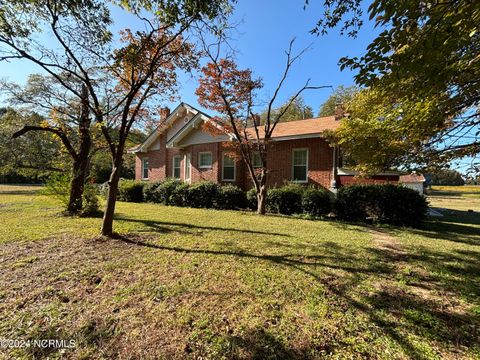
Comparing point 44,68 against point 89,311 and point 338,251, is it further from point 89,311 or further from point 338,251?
point 338,251

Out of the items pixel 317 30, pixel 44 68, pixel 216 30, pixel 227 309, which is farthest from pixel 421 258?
pixel 44 68

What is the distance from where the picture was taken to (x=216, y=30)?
5.66 m

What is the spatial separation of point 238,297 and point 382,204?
25.4 feet

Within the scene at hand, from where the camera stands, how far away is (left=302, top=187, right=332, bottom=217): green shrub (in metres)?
9.86

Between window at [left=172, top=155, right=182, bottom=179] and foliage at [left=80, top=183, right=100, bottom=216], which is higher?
window at [left=172, top=155, right=182, bottom=179]

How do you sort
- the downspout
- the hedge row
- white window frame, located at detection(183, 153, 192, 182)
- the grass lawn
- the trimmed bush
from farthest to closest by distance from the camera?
white window frame, located at detection(183, 153, 192, 182)
the trimmed bush
the downspout
the hedge row
the grass lawn

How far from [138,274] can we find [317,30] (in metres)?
5.77

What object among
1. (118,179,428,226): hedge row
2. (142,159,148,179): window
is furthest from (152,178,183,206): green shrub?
(142,159,148,179): window

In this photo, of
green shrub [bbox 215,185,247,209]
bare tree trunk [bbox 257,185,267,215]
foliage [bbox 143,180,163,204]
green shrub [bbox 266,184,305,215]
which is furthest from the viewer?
foliage [bbox 143,180,163,204]

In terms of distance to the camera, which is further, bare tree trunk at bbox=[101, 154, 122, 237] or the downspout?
the downspout

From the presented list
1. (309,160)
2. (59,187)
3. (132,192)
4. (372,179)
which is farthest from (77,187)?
(372,179)

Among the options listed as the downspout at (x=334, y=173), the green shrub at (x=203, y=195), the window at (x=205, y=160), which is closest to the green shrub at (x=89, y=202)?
the green shrub at (x=203, y=195)

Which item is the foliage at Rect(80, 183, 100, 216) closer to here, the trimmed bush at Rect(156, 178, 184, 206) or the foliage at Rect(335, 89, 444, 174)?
the trimmed bush at Rect(156, 178, 184, 206)

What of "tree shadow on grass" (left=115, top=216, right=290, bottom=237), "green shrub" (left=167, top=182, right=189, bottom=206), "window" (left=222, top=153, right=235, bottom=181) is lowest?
"tree shadow on grass" (left=115, top=216, right=290, bottom=237)
